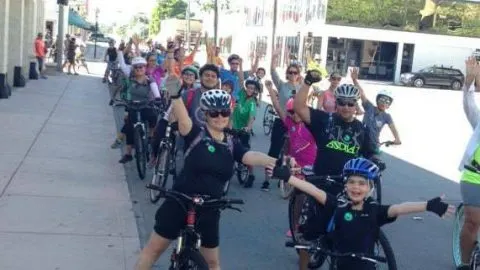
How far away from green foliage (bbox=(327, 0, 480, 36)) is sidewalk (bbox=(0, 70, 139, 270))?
4530 cm

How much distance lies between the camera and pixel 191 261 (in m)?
4.94

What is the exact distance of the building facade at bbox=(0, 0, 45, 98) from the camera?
20.1 m

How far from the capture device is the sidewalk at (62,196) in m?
6.84

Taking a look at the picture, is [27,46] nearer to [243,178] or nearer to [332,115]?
[243,178]

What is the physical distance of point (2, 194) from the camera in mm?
8945

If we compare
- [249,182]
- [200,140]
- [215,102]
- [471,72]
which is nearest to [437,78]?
[249,182]

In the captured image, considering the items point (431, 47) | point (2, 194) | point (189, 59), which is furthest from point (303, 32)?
point (2, 194)

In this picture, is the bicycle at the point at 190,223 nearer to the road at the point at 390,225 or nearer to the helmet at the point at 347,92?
the helmet at the point at 347,92

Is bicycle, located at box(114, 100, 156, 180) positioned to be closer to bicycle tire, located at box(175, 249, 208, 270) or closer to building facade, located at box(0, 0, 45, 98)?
bicycle tire, located at box(175, 249, 208, 270)

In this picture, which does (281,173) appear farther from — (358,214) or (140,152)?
(140,152)

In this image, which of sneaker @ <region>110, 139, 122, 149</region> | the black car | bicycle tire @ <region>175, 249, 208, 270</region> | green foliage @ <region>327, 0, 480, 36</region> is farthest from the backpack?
green foliage @ <region>327, 0, 480, 36</region>

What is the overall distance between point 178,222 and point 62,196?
14.7ft

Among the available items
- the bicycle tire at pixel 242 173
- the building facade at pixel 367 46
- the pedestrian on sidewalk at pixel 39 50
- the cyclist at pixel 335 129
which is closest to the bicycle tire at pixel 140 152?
the bicycle tire at pixel 242 173

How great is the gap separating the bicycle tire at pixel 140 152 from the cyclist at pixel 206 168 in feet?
17.9
